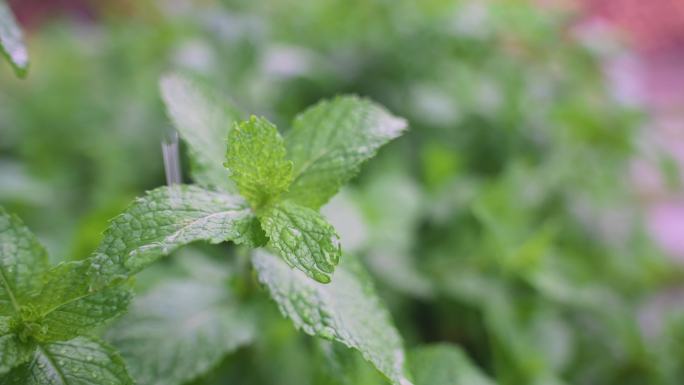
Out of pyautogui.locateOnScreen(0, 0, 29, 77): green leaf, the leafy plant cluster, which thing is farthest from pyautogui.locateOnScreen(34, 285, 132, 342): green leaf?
pyautogui.locateOnScreen(0, 0, 29, 77): green leaf

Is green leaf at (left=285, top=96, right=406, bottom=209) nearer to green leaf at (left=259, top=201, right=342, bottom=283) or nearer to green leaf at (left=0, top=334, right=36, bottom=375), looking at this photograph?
green leaf at (left=259, top=201, right=342, bottom=283)

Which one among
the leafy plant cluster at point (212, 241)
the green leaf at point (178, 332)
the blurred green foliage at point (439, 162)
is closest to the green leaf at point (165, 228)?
the leafy plant cluster at point (212, 241)

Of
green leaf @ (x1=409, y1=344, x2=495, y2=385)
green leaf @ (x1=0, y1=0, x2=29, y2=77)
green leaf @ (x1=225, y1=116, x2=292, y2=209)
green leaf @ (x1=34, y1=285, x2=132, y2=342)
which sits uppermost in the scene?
green leaf @ (x1=0, y1=0, x2=29, y2=77)

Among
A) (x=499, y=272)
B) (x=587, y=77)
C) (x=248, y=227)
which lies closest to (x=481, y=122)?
(x=587, y=77)

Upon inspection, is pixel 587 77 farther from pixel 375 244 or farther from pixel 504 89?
pixel 375 244

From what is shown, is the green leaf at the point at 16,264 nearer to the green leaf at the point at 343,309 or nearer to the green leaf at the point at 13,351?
the green leaf at the point at 13,351

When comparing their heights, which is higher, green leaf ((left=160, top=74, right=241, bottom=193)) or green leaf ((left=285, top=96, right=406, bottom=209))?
green leaf ((left=160, top=74, right=241, bottom=193))

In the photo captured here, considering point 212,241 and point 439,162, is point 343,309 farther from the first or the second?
point 439,162
